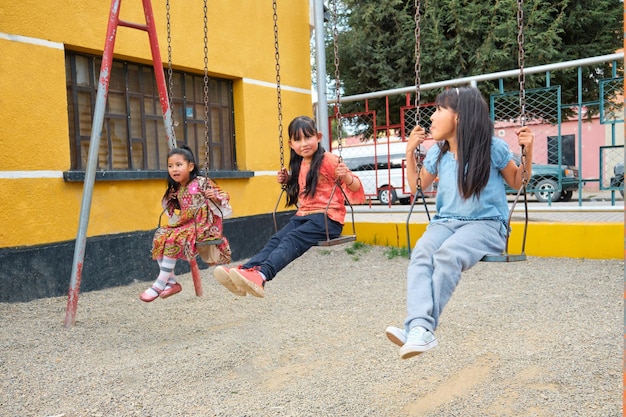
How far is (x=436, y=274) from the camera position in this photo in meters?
2.58

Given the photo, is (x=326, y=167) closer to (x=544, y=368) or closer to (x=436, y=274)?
(x=436, y=274)

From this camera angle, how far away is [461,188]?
2.83 meters

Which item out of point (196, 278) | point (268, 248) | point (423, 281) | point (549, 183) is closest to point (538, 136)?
point (549, 183)

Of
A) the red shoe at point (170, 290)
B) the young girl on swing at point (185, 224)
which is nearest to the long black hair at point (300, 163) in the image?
the young girl on swing at point (185, 224)

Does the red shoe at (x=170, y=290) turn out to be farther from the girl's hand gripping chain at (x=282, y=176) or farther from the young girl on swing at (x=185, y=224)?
the girl's hand gripping chain at (x=282, y=176)

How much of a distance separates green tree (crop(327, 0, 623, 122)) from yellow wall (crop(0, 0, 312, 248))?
19.3 feet

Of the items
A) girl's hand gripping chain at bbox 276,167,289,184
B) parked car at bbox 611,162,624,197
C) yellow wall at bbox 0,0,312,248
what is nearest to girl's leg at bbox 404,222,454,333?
girl's hand gripping chain at bbox 276,167,289,184

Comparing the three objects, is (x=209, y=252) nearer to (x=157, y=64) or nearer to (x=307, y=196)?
(x=307, y=196)

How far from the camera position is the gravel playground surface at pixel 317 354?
2.89 meters

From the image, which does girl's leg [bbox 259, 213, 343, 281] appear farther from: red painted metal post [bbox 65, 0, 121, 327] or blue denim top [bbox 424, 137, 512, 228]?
red painted metal post [bbox 65, 0, 121, 327]

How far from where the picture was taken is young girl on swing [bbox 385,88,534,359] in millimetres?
2613

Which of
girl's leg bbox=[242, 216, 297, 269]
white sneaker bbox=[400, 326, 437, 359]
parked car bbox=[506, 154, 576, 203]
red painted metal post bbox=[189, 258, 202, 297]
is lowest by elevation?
red painted metal post bbox=[189, 258, 202, 297]

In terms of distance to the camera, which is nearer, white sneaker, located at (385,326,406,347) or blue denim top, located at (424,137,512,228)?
white sneaker, located at (385,326,406,347)

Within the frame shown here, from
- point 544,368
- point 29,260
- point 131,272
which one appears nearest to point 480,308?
point 544,368
